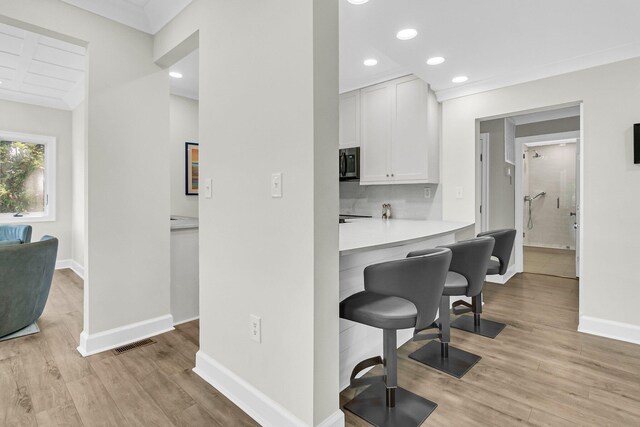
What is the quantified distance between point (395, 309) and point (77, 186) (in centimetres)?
525

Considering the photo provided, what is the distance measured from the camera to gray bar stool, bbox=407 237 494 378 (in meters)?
2.13

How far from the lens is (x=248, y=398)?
5.69 feet

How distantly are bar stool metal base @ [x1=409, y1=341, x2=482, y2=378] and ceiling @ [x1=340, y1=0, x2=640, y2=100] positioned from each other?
92.4 inches

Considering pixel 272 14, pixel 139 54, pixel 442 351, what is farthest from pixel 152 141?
pixel 442 351

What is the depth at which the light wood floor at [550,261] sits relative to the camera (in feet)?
16.6

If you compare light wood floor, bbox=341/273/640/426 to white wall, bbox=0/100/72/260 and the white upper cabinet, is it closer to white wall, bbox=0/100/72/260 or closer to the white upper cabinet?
the white upper cabinet

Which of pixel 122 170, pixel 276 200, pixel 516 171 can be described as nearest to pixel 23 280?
pixel 122 170

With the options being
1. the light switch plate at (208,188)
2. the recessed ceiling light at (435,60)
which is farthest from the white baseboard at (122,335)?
the recessed ceiling light at (435,60)

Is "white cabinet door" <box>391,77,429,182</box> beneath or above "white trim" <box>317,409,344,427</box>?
above

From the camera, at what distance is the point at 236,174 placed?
1828mm

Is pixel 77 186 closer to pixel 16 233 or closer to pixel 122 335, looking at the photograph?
pixel 16 233

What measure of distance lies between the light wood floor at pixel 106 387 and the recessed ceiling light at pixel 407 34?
270 centimetres

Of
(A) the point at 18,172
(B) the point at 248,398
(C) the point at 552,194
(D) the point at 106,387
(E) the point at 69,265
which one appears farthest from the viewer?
(C) the point at 552,194

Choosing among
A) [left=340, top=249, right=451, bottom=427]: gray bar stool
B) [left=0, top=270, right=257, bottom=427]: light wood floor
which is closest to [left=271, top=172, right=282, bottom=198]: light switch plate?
[left=340, top=249, right=451, bottom=427]: gray bar stool
